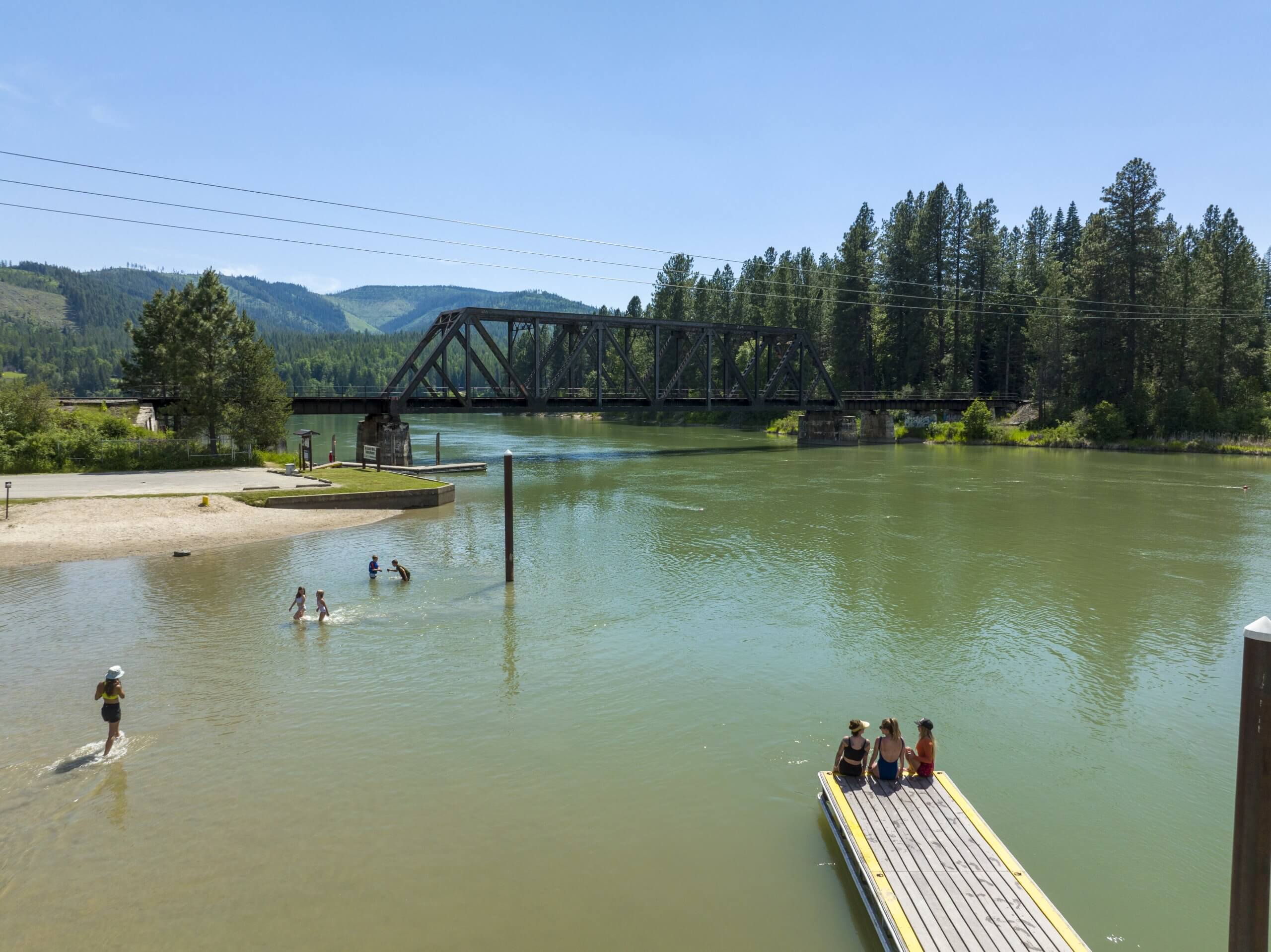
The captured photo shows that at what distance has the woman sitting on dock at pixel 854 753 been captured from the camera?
1223 centimetres

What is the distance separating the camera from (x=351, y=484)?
4538cm

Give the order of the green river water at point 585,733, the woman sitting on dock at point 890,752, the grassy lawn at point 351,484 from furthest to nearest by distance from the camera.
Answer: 1. the grassy lawn at point 351,484
2. the woman sitting on dock at point 890,752
3. the green river water at point 585,733

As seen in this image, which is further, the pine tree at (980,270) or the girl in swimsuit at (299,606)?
the pine tree at (980,270)

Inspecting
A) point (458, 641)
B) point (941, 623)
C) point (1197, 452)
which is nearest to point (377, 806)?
point (458, 641)

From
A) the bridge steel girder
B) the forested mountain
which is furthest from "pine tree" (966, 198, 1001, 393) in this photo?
the bridge steel girder

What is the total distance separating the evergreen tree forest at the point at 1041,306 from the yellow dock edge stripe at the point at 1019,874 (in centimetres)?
8652

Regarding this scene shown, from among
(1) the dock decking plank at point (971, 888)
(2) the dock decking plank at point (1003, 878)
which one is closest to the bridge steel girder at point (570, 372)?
(2) the dock decking plank at point (1003, 878)

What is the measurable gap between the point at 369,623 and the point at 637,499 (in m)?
29.1

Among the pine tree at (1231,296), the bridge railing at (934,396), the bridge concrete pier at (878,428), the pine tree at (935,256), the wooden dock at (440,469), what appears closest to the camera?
the wooden dock at (440,469)

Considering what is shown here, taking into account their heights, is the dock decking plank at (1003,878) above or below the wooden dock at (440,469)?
below

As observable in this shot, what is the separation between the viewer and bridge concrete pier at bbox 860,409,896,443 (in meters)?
102

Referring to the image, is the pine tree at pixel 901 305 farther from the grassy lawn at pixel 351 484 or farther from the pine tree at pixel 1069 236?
the grassy lawn at pixel 351 484

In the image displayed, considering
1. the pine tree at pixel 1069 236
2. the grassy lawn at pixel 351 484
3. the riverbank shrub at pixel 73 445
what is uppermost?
the pine tree at pixel 1069 236

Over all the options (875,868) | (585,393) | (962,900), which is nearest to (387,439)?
(585,393)
